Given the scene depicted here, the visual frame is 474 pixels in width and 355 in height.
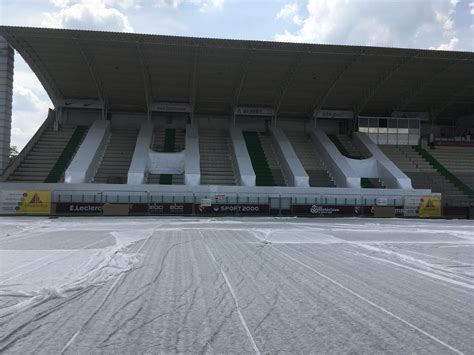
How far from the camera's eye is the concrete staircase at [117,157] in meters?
39.9

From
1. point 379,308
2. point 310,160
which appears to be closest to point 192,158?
point 310,160

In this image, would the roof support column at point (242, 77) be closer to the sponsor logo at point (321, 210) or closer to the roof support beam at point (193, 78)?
the roof support beam at point (193, 78)

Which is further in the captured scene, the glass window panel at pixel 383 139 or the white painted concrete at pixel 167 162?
the glass window panel at pixel 383 139

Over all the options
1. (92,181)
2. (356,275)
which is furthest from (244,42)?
(356,275)

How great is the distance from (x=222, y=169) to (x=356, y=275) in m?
33.9

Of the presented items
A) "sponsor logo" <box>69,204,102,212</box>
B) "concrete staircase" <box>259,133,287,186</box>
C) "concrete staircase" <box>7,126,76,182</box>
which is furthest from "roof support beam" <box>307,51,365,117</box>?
"concrete staircase" <box>7,126,76,182</box>

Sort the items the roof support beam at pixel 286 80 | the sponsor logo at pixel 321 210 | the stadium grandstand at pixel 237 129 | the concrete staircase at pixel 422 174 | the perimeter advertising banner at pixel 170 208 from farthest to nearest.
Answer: the concrete staircase at pixel 422 174 < the roof support beam at pixel 286 80 < the sponsor logo at pixel 321 210 < the stadium grandstand at pixel 237 129 < the perimeter advertising banner at pixel 170 208

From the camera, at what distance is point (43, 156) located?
1660 inches

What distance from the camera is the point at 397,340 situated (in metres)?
5.20

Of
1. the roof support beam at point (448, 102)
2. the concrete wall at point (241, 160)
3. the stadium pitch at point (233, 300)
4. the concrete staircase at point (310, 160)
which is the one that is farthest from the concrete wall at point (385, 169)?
the stadium pitch at point (233, 300)

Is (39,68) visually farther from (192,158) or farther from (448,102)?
(448,102)

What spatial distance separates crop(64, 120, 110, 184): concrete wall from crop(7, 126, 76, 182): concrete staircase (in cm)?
289

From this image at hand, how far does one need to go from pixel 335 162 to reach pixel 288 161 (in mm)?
4816

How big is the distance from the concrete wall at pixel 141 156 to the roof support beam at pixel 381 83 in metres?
23.4
